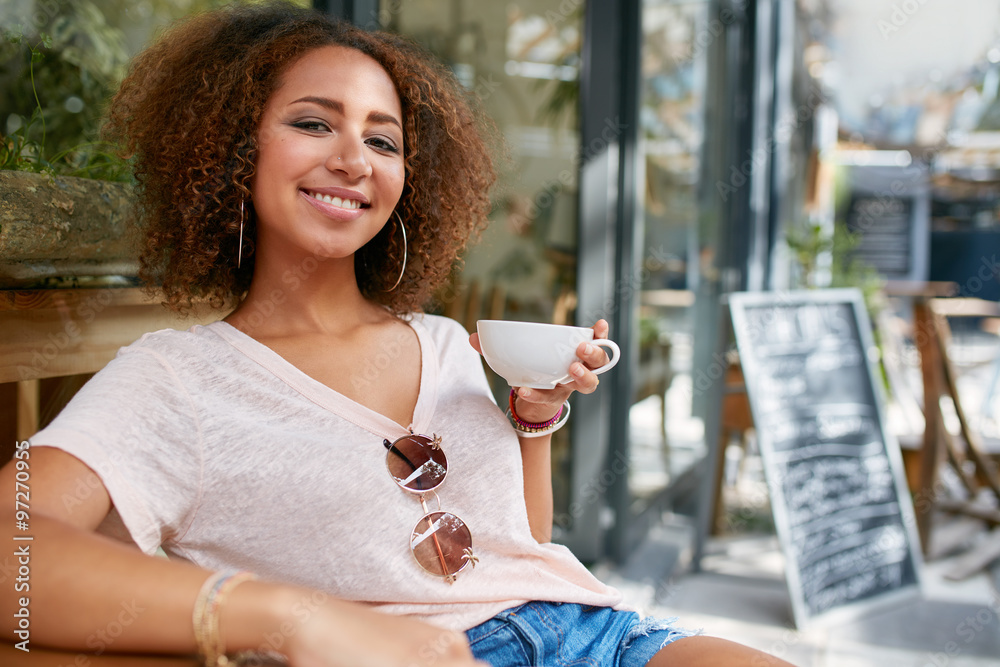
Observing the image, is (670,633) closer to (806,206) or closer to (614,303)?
(614,303)

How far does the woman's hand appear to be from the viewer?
87 centimetres

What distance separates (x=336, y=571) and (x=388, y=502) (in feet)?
0.30

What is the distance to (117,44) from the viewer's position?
1325mm

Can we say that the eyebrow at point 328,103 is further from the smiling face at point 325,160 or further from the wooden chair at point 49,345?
the wooden chair at point 49,345

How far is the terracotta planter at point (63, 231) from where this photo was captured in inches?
35.3

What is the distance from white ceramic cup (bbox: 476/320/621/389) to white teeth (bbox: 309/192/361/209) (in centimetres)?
22

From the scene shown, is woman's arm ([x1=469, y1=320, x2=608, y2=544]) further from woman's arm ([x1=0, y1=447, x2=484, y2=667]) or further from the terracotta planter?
the terracotta planter

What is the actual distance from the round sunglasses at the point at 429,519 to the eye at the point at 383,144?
1.25ft

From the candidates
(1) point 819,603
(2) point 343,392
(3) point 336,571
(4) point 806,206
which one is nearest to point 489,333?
(2) point 343,392

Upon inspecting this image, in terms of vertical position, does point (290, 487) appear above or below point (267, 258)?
below
